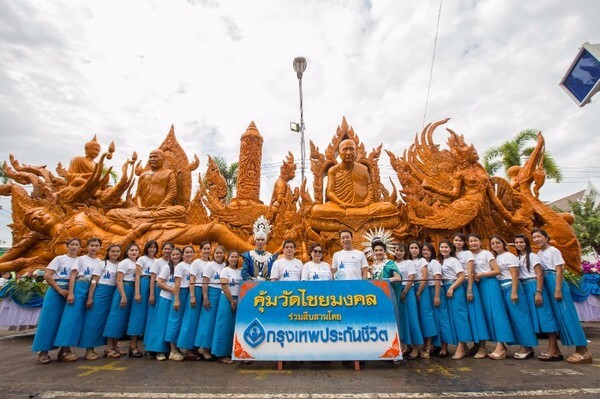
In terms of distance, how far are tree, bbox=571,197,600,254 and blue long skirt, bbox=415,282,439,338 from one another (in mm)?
15178

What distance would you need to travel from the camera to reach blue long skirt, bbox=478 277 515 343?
182 inches

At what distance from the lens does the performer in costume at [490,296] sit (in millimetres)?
4652

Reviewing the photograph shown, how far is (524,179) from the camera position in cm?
910

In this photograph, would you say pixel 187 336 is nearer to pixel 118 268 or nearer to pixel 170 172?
pixel 118 268

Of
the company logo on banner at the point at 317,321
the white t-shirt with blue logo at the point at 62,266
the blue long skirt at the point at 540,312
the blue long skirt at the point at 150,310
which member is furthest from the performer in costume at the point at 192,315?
the blue long skirt at the point at 540,312

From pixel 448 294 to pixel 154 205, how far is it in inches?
330

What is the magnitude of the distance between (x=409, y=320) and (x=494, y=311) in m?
1.18

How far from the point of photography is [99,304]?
5.18 metres

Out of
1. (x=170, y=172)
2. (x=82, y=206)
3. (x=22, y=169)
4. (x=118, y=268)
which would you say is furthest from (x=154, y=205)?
(x=118, y=268)

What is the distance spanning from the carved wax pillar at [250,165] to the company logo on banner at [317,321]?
20.3 ft

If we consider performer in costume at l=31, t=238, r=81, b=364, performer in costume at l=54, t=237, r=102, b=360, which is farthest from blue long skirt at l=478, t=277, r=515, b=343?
performer in costume at l=31, t=238, r=81, b=364

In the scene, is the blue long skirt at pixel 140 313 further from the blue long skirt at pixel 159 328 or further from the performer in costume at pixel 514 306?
the performer in costume at pixel 514 306

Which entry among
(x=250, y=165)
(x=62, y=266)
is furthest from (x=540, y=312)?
(x=250, y=165)

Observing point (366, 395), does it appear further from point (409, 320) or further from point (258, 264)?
point (258, 264)
